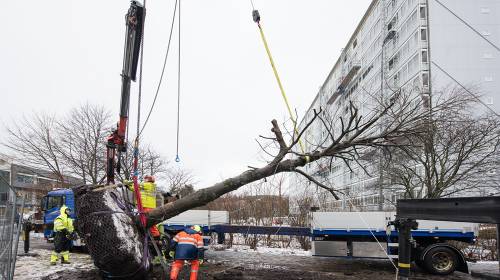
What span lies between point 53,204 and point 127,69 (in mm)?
10085

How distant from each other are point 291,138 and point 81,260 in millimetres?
8339

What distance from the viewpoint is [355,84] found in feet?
191

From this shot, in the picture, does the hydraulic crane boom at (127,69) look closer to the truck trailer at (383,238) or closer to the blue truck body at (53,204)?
the truck trailer at (383,238)

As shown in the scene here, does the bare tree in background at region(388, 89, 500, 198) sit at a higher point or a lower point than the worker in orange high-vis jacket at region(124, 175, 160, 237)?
higher

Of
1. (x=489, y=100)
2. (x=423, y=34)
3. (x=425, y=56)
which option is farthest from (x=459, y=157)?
(x=423, y=34)

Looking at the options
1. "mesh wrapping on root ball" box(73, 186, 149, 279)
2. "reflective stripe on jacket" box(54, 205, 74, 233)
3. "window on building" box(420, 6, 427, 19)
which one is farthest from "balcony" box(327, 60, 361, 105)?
"mesh wrapping on root ball" box(73, 186, 149, 279)

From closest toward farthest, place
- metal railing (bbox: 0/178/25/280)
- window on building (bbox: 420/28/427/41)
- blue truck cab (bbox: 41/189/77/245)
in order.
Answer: metal railing (bbox: 0/178/25/280) → blue truck cab (bbox: 41/189/77/245) → window on building (bbox: 420/28/427/41)

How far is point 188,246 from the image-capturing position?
8523 millimetres

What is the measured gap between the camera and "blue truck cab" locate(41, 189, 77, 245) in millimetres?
15484

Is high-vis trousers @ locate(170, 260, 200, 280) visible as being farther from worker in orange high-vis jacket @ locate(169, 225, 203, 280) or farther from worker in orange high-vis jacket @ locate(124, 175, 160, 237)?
worker in orange high-vis jacket @ locate(124, 175, 160, 237)

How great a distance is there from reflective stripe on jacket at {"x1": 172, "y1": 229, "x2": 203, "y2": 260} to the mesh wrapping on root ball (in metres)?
0.70

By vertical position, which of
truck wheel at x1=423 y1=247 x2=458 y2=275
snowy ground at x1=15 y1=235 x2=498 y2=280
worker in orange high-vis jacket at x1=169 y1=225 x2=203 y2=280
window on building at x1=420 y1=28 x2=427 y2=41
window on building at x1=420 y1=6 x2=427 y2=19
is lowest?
snowy ground at x1=15 y1=235 x2=498 y2=280

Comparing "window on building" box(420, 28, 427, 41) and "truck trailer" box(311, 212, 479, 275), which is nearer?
"truck trailer" box(311, 212, 479, 275)

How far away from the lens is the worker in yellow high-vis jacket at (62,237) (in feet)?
37.6
